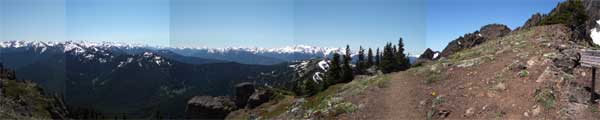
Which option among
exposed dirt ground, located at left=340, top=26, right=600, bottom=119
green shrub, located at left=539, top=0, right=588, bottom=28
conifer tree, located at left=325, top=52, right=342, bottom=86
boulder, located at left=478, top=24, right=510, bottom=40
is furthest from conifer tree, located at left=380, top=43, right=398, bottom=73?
exposed dirt ground, located at left=340, top=26, right=600, bottom=119

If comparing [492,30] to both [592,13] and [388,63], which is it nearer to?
[592,13]

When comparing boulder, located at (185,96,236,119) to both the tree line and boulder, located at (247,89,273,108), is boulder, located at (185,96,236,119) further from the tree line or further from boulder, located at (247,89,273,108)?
the tree line

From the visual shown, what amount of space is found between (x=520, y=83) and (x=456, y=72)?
828 cm

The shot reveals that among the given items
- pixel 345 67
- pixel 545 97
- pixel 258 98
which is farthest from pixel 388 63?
pixel 545 97

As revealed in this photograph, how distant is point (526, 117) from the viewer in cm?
2184

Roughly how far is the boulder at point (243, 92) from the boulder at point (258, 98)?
19.2 ft

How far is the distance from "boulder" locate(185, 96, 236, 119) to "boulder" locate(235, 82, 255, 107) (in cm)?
205

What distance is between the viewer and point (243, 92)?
359ft

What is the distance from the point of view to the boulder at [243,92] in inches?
4313

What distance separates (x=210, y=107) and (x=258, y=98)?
1352 cm

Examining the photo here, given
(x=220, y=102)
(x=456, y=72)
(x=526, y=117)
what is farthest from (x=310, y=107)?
(x=220, y=102)

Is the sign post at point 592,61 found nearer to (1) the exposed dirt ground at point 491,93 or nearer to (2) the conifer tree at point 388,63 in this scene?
(1) the exposed dirt ground at point 491,93

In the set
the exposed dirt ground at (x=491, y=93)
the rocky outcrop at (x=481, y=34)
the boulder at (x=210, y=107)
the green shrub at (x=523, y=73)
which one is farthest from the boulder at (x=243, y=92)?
the green shrub at (x=523, y=73)

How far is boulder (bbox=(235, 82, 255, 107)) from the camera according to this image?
110m
